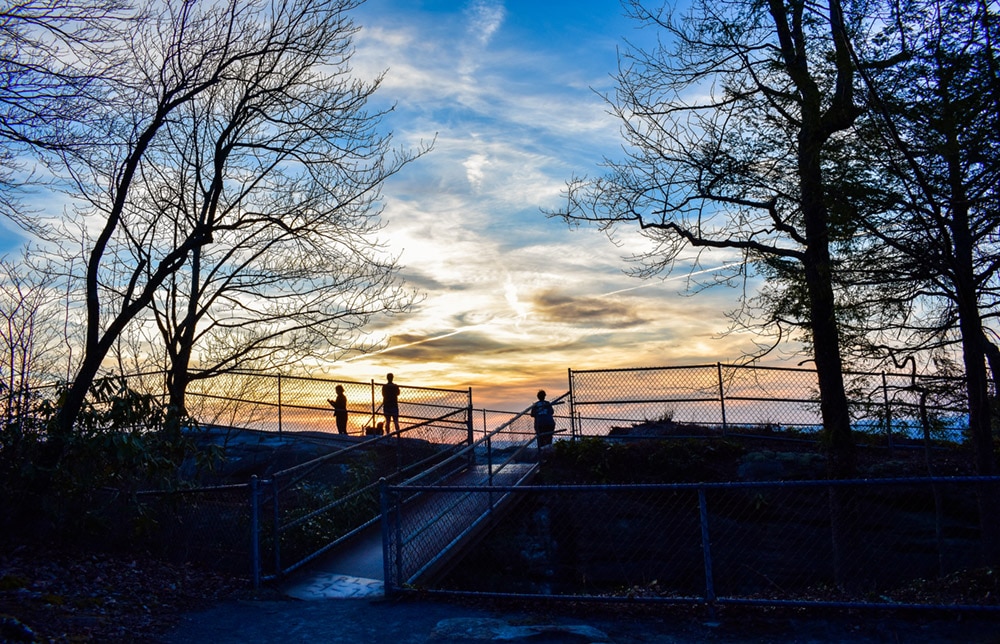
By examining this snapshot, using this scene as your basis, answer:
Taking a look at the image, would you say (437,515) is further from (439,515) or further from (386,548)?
(386,548)

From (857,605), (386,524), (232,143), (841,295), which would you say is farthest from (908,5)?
(232,143)

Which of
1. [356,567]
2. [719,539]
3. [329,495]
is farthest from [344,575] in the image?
[719,539]

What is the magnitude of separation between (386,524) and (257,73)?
9.14m

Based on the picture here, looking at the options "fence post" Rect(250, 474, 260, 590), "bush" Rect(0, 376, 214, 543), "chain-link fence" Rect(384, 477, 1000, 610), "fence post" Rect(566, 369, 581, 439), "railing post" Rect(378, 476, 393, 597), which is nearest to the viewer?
"railing post" Rect(378, 476, 393, 597)

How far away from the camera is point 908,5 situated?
28.2ft

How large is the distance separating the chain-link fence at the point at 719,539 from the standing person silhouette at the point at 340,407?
5.38 m

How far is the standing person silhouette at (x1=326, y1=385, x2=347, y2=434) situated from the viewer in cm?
1730

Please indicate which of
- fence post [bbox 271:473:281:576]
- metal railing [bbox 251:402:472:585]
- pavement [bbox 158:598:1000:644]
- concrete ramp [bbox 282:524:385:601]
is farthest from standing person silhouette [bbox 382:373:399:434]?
pavement [bbox 158:598:1000:644]

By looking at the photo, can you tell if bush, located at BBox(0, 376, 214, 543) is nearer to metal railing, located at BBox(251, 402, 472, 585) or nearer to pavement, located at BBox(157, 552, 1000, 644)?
metal railing, located at BBox(251, 402, 472, 585)

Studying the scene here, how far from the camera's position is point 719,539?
526 inches

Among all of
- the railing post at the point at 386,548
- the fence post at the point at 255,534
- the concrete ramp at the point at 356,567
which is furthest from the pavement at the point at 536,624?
the fence post at the point at 255,534

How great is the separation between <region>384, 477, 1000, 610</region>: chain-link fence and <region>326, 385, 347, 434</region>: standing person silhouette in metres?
5.38

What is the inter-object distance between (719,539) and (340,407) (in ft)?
28.7

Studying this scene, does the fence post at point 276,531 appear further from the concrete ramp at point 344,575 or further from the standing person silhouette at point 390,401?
the standing person silhouette at point 390,401
